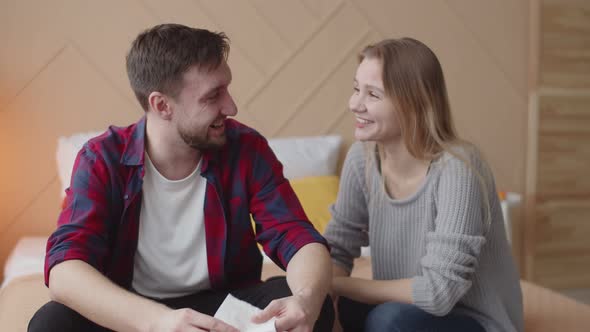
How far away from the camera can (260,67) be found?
9.96ft

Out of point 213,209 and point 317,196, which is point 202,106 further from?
point 317,196

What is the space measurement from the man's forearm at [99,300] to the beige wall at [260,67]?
Result: 1520 mm

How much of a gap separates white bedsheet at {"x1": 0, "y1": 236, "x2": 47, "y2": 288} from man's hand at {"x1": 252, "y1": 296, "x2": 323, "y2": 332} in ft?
4.05

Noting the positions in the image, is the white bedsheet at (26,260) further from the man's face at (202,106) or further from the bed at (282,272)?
the man's face at (202,106)

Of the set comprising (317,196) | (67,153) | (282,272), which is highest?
(67,153)

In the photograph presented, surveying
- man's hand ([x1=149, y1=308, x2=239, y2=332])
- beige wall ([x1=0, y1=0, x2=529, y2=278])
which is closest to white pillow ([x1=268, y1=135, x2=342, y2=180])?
beige wall ([x1=0, y1=0, x2=529, y2=278])

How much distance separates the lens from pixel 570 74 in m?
3.46

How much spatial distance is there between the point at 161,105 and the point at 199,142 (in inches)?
5.1

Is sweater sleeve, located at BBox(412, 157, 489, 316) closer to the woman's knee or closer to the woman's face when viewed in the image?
the woman's knee

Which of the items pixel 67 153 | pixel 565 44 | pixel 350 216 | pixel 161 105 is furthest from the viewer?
pixel 565 44

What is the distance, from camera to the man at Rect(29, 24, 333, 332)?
156cm

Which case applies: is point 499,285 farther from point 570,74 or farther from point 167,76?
point 570,74

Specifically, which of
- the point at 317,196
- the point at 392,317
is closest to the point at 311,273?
the point at 392,317

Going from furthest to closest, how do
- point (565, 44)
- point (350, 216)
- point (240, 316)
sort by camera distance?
point (565, 44) → point (350, 216) → point (240, 316)
